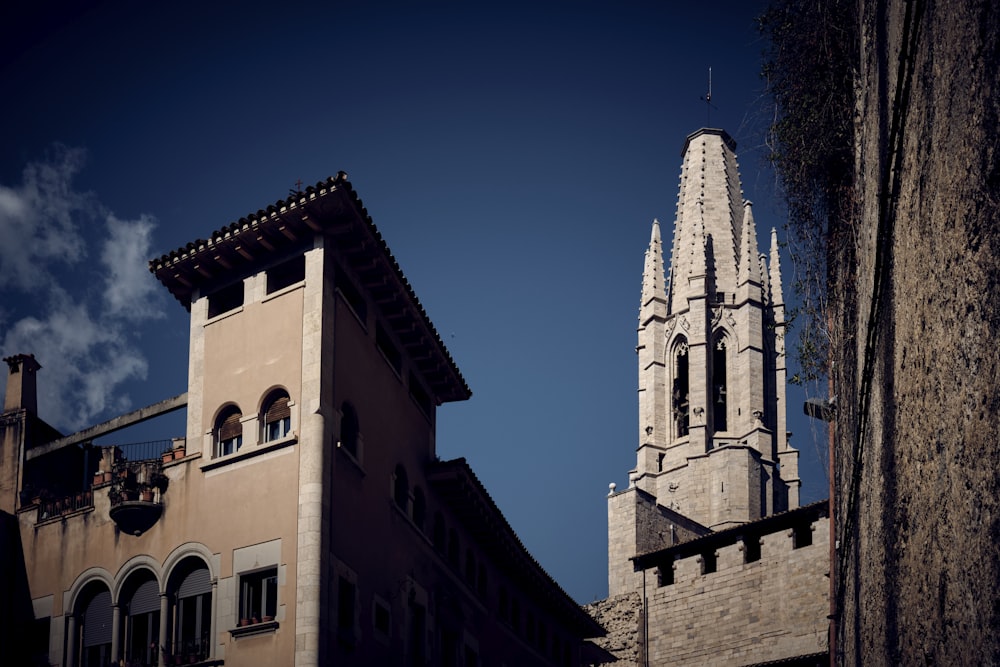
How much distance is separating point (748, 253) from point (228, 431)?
62.6 m

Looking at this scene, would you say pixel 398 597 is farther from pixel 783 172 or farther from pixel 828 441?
pixel 783 172

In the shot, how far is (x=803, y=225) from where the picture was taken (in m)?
14.3

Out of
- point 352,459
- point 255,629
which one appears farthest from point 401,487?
point 255,629

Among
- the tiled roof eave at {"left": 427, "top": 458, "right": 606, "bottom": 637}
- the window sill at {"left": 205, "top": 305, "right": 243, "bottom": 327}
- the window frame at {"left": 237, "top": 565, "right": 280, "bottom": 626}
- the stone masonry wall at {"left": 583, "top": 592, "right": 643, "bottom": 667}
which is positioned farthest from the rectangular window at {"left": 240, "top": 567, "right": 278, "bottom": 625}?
the stone masonry wall at {"left": 583, "top": 592, "right": 643, "bottom": 667}

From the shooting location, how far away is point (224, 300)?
2891 centimetres

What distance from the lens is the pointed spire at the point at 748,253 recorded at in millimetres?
84375

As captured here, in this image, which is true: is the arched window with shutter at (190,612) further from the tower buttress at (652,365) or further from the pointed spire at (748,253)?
the pointed spire at (748,253)

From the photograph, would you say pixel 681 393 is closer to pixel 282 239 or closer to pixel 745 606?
pixel 745 606

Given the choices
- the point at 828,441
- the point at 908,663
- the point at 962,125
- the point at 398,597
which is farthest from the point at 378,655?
the point at 962,125

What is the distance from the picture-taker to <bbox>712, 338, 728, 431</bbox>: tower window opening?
268 feet

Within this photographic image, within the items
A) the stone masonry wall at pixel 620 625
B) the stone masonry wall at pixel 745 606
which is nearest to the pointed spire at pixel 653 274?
the stone masonry wall at pixel 620 625

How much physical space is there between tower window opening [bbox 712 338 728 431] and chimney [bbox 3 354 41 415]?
55.8m

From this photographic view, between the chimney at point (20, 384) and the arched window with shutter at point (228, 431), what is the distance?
6160 millimetres

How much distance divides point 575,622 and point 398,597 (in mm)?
17931
